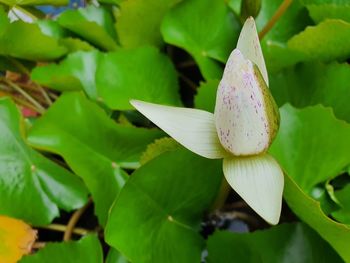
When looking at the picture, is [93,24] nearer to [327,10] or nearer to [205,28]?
[205,28]

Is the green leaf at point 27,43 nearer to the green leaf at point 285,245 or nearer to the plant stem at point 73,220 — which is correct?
the plant stem at point 73,220

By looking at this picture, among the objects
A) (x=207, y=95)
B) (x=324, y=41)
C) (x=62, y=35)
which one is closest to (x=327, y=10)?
(x=324, y=41)

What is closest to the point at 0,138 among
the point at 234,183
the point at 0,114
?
the point at 0,114

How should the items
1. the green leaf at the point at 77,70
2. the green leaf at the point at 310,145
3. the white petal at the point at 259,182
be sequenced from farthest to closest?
the green leaf at the point at 77,70, the green leaf at the point at 310,145, the white petal at the point at 259,182

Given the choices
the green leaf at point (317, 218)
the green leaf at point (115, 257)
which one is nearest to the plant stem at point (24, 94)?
the green leaf at point (115, 257)

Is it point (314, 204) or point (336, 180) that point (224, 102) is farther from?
point (336, 180)

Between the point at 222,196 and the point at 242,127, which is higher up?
the point at 242,127

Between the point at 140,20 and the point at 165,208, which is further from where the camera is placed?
the point at 140,20
